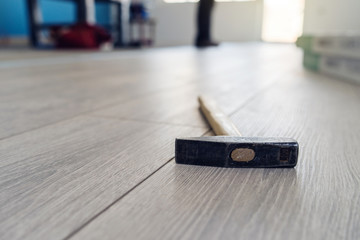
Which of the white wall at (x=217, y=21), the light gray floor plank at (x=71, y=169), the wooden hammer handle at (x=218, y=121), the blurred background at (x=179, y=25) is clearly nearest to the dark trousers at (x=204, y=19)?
the blurred background at (x=179, y=25)

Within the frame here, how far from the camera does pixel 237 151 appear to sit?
0.43 m

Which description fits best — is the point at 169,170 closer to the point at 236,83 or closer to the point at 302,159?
the point at 302,159

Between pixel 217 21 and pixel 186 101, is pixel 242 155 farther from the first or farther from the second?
pixel 217 21

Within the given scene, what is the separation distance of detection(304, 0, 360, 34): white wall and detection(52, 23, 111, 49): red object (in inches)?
128

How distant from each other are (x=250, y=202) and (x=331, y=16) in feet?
18.8

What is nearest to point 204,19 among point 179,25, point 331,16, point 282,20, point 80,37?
point 80,37

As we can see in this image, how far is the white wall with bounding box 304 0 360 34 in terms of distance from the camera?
4844 mm

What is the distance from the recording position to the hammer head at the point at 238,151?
1.36ft

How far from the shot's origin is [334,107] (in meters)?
0.85

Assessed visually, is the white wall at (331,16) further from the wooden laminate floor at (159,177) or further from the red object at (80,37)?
the wooden laminate floor at (159,177)

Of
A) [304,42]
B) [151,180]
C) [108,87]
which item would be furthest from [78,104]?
[304,42]

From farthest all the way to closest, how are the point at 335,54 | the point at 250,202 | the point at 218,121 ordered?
the point at 335,54
the point at 218,121
the point at 250,202

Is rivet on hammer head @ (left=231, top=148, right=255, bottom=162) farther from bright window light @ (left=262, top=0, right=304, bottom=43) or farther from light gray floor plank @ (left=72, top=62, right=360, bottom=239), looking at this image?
bright window light @ (left=262, top=0, right=304, bottom=43)

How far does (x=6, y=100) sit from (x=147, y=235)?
0.74 meters
